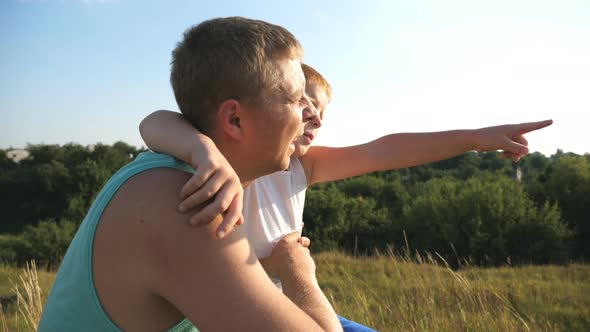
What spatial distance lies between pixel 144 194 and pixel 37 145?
62729 millimetres

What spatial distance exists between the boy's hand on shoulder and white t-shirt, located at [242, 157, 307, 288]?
95cm

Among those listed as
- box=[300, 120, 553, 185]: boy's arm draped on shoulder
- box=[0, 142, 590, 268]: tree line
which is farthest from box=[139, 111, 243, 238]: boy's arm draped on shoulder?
box=[0, 142, 590, 268]: tree line

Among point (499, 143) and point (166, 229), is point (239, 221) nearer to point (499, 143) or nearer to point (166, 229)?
point (166, 229)

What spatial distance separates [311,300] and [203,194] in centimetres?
53

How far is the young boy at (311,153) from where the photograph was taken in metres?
1.64

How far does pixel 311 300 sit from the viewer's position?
1494mm

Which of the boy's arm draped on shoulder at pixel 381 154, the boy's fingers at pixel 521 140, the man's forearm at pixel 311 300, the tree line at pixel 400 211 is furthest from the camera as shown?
the tree line at pixel 400 211

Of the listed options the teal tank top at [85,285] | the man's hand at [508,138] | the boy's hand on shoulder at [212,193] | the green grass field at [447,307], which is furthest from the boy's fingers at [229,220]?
the green grass field at [447,307]

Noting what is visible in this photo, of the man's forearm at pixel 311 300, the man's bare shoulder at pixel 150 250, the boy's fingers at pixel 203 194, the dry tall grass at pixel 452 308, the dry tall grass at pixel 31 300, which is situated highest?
the boy's fingers at pixel 203 194

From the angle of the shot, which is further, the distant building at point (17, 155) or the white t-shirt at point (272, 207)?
the distant building at point (17, 155)

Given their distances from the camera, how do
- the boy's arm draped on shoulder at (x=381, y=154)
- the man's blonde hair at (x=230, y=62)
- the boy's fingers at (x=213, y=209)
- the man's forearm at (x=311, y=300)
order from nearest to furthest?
the boy's fingers at (x=213, y=209), the man's forearm at (x=311, y=300), the man's blonde hair at (x=230, y=62), the boy's arm draped on shoulder at (x=381, y=154)

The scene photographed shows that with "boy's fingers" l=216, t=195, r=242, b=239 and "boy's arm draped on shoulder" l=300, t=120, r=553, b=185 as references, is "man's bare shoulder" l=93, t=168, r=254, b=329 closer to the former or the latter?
"boy's fingers" l=216, t=195, r=242, b=239

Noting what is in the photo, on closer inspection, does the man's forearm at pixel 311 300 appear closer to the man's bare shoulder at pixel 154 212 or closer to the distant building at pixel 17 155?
the man's bare shoulder at pixel 154 212

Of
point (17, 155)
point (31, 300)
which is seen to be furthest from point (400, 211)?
point (31, 300)
